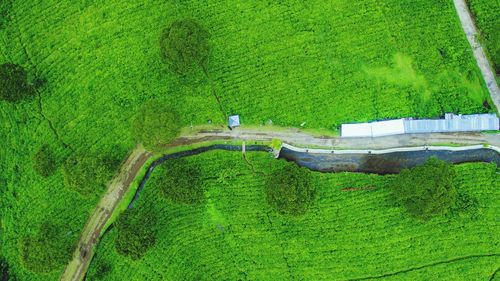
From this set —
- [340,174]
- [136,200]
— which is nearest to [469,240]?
[340,174]

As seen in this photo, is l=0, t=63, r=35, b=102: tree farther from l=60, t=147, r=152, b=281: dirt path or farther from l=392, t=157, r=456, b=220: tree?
l=392, t=157, r=456, b=220: tree

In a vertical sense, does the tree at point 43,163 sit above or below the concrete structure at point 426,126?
below

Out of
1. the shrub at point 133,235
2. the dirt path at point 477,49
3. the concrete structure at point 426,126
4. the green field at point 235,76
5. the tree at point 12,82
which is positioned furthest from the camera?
the dirt path at point 477,49

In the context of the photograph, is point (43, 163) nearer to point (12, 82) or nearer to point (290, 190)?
point (12, 82)

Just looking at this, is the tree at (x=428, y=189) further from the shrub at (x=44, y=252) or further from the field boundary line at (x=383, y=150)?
the shrub at (x=44, y=252)

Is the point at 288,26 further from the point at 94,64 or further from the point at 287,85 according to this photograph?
the point at 94,64

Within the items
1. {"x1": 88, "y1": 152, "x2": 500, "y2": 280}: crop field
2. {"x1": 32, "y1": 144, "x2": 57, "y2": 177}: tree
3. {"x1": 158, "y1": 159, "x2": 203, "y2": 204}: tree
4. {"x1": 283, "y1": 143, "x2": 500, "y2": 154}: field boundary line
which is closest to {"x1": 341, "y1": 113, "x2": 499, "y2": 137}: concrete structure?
{"x1": 283, "y1": 143, "x2": 500, "y2": 154}: field boundary line

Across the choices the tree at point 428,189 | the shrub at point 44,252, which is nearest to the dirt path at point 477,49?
the tree at point 428,189
